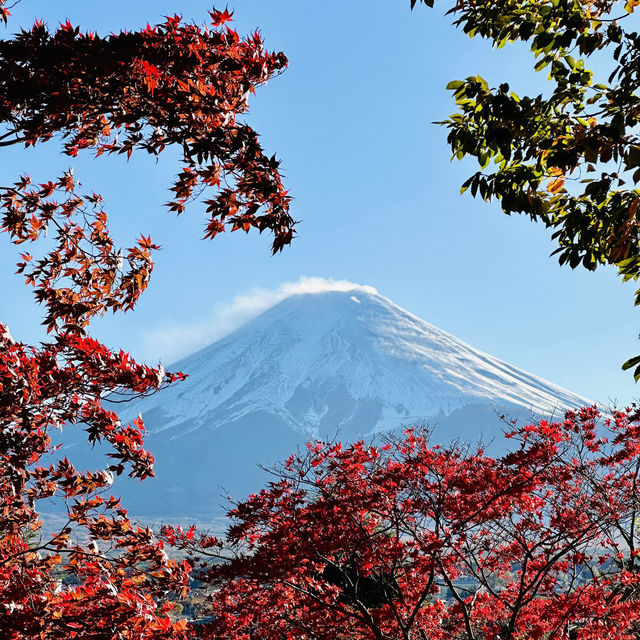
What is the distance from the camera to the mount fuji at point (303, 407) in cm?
15350

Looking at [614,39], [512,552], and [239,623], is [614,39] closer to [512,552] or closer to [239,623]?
[512,552]

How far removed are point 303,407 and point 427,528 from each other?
17065 centimetres

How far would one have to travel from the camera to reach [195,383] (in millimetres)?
199875

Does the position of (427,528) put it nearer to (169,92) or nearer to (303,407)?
(169,92)

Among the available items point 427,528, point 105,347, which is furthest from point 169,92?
point 427,528

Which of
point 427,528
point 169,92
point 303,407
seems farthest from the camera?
point 303,407

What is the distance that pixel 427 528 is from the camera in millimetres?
8289

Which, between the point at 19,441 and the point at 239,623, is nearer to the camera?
the point at 19,441

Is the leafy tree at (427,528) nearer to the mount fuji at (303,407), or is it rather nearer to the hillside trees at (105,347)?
the hillside trees at (105,347)

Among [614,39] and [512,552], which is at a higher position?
[614,39]

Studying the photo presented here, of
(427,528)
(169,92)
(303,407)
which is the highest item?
(303,407)

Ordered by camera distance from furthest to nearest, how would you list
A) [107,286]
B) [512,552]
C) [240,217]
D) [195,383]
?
[195,383]
[512,552]
[107,286]
[240,217]

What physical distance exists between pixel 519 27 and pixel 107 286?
3.95 m

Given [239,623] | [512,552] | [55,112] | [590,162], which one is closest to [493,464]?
[512,552]
